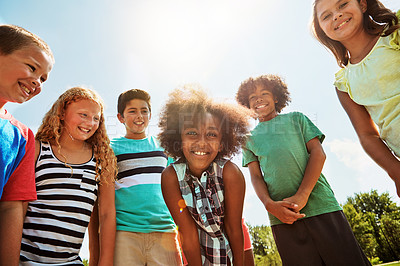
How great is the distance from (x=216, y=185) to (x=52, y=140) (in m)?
1.91

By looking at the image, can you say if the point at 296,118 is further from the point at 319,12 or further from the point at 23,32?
the point at 23,32

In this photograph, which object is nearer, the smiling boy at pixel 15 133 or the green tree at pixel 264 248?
the smiling boy at pixel 15 133

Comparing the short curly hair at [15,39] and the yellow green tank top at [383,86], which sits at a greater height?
the short curly hair at [15,39]

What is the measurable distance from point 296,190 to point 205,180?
43.2 inches

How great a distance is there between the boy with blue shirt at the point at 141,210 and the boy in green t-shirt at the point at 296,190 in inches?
47.6

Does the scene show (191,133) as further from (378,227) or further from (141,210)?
(378,227)

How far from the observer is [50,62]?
2.67m

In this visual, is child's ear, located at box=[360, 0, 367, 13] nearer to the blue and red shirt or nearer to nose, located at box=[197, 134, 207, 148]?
nose, located at box=[197, 134, 207, 148]

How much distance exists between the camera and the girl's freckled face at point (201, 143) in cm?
299

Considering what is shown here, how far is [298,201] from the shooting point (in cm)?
297

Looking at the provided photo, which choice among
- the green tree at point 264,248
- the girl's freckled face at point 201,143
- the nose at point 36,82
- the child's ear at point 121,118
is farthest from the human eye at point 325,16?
the green tree at point 264,248

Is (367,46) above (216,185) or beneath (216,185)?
above

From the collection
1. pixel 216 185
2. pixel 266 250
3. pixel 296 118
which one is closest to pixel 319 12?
pixel 296 118

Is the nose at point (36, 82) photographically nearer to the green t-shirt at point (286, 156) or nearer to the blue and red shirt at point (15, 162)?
the blue and red shirt at point (15, 162)
